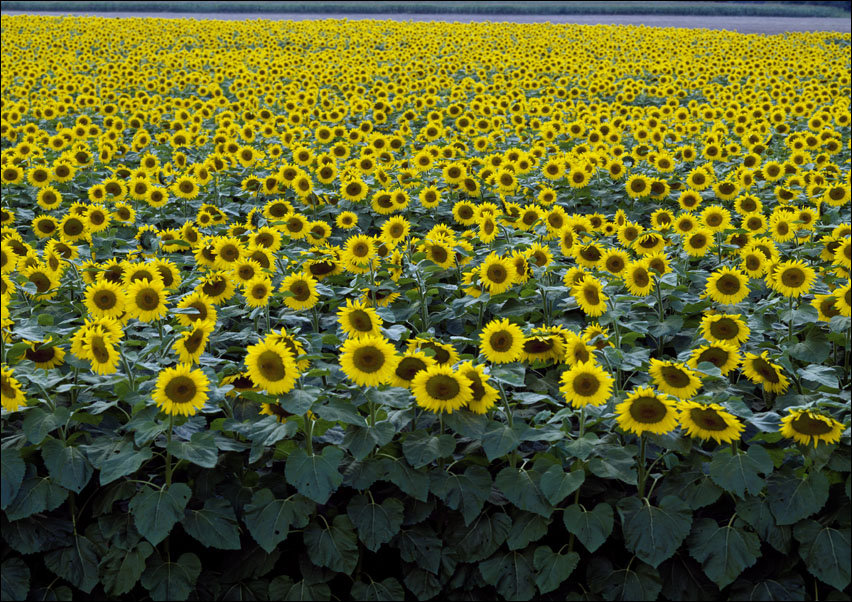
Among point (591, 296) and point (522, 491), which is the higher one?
point (591, 296)

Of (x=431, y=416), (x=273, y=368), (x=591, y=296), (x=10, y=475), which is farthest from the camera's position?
(x=591, y=296)

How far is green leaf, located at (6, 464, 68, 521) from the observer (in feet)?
10.0

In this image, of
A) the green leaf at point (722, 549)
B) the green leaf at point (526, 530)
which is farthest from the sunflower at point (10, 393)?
the green leaf at point (722, 549)

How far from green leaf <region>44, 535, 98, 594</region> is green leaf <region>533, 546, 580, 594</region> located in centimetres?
181

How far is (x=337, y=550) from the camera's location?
3201mm

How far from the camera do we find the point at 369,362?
130 inches

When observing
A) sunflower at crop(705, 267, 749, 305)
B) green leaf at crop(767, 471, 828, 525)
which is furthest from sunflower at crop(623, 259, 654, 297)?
green leaf at crop(767, 471, 828, 525)

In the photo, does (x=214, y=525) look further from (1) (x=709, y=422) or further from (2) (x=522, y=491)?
(1) (x=709, y=422)

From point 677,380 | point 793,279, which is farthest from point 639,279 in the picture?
point 677,380

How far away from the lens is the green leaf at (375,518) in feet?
10.5

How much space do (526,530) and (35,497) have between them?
2.01 meters

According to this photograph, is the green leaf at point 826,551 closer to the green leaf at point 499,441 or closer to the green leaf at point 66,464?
the green leaf at point 499,441

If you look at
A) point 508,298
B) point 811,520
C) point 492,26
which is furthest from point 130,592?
point 492,26

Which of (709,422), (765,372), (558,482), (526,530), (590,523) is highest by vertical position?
(709,422)
